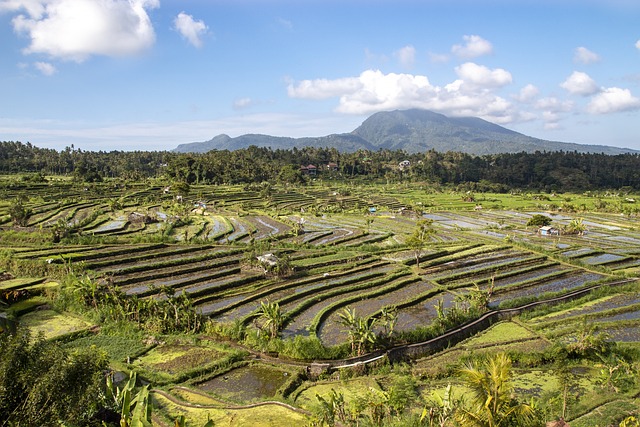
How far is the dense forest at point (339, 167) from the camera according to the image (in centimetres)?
9844

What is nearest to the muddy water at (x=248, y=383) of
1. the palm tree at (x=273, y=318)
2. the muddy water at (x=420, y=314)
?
the palm tree at (x=273, y=318)

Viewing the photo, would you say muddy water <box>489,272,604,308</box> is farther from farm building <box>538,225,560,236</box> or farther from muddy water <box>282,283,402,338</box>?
farm building <box>538,225,560,236</box>

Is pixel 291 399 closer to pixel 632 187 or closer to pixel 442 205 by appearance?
pixel 442 205

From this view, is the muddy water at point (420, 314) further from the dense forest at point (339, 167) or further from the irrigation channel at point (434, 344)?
the dense forest at point (339, 167)

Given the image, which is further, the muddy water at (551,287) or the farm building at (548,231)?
the farm building at (548,231)

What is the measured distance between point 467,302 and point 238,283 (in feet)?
49.5

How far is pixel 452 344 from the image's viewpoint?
21156 millimetres

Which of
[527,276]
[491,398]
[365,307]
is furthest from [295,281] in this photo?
[491,398]

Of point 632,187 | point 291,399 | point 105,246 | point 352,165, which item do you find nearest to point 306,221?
point 105,246

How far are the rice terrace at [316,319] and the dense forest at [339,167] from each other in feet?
157

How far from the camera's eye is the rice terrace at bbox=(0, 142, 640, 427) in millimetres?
14234

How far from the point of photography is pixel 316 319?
22.9m

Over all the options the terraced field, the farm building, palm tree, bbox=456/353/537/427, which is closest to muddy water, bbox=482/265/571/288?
the terraced field

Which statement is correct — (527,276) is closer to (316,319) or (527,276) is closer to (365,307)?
(365,307)
